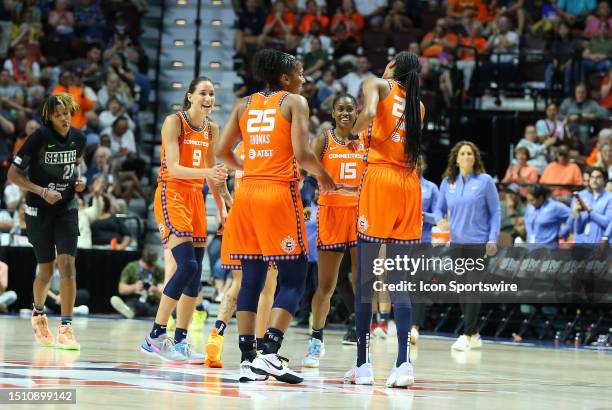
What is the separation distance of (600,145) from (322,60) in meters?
5.99

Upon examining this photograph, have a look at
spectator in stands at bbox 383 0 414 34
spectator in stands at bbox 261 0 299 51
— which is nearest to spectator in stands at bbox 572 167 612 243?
spectator in stands at bbox 383 0 414 34

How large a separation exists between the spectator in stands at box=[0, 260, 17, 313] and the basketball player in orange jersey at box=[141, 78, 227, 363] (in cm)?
669

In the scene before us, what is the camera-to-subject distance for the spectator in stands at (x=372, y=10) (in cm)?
2016

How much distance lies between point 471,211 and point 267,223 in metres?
4.99

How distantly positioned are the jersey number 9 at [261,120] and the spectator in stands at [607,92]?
10.9 meters

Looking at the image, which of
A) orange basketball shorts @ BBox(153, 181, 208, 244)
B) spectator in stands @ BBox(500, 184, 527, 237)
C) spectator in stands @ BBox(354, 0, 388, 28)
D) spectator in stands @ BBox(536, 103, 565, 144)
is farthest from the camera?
spectator in stands @ BBox(354, 0, 388, 28)

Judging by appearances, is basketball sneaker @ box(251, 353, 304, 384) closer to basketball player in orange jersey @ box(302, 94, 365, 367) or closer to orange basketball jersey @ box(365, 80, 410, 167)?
orange basketball jersey @ box(365, 80, 410, 167)

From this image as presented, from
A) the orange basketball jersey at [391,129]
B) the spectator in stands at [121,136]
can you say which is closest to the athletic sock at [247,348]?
the orange basketball jersey at [391,129]

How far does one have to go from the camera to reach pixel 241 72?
20.1 metres

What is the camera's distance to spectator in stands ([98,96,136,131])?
18.8 meters

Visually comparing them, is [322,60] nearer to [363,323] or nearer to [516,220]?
[516,220]

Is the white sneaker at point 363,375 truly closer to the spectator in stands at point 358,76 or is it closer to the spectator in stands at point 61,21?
the spectator in stands at point 358,76

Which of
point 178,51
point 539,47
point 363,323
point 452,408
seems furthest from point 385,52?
point 452,408

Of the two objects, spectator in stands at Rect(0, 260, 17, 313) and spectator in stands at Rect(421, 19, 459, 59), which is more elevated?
spectator in stands at Rect(421, 19, 459, 59)
